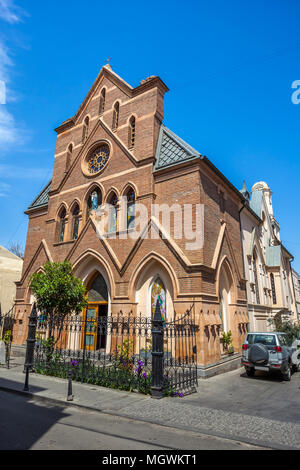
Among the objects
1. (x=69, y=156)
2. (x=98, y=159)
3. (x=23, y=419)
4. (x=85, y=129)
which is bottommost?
(x=23, y=419)

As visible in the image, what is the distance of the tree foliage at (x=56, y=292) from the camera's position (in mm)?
12898

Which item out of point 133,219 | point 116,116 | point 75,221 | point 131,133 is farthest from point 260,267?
point 116,116

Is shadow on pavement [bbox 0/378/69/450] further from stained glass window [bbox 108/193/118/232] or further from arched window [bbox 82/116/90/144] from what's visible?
arched window [bbox 82/116/90/144]

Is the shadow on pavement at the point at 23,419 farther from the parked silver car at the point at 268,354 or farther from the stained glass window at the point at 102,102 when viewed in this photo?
the stained glass window at the point at 102,102

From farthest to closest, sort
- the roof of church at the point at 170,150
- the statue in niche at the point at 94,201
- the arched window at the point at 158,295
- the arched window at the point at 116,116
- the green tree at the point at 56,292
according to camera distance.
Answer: the arched window at the point at 116,116, the statue in niche at the point at 94,201, the roof of church at the point at 170,150, the arched window at the point at 158,295, the green tree at the point at 56,292

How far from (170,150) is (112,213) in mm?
4954

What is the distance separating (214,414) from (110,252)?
10.4m

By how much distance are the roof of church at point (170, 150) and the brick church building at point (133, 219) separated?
7cm

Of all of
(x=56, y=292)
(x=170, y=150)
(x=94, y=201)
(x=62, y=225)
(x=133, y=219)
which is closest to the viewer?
(x=56, y=292)

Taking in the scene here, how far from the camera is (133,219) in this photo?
52.7 feet

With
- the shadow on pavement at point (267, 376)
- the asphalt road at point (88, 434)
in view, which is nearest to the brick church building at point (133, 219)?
the shadow on pavement at point (267, 376)

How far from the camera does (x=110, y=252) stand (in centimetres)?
1598

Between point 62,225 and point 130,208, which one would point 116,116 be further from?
point 62,225
